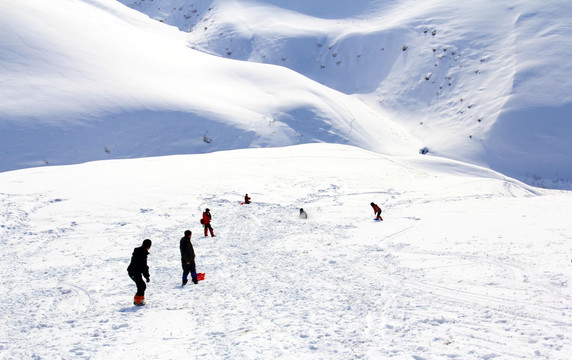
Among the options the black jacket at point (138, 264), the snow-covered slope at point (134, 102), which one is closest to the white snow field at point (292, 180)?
the snow-covered slope at point (134, 102)

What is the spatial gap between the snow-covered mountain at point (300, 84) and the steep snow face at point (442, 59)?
6.9 inches

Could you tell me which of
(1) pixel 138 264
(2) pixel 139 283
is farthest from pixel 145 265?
(2) pixel 139 283

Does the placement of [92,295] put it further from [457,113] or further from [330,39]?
[330,39]

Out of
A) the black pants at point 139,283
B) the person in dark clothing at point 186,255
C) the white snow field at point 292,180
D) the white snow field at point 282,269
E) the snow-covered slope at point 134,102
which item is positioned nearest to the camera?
the white snow field at point 282,269

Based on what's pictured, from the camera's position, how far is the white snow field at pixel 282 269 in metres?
8.08

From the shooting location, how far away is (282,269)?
13.0m

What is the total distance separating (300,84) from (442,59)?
18.9 meters

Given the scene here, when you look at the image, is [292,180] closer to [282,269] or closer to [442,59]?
[282,269]

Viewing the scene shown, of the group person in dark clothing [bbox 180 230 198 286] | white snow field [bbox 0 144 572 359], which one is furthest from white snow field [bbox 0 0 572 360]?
person in dark clothing [bbox 180 230 198 286]

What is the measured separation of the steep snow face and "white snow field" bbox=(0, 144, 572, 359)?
17.7 m

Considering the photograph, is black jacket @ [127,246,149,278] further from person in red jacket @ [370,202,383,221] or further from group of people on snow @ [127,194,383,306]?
person in red jacket @ [370,202,383,221]

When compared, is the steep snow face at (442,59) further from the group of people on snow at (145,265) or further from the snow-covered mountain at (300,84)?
the group of people on snow at (145,265)

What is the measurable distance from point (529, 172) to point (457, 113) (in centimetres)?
1068

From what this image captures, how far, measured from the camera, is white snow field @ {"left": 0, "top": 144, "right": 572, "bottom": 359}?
8.08 m
